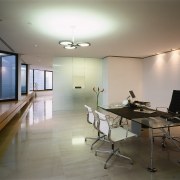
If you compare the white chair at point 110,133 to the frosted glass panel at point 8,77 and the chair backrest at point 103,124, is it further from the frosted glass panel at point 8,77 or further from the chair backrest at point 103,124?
the frosted glass panel at point 8,77

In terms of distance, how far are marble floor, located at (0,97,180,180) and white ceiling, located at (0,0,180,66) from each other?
2627 mm

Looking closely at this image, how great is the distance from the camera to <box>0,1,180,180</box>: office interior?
2.62 meters

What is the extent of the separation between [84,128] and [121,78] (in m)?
3.93

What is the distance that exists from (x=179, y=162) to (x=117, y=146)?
1189 mm

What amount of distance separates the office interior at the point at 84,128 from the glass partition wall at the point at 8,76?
192 mm

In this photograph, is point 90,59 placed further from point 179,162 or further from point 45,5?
point 179,162

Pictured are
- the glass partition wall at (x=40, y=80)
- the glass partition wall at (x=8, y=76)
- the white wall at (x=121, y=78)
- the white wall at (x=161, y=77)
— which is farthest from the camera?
the glass partition wall at (x=40, y=80)

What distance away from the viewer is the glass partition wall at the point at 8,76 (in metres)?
7.46

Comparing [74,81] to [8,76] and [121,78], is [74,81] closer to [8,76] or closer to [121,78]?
[121,78]

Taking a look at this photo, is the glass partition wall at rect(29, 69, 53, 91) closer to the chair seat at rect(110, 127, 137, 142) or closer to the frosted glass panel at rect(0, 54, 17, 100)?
the frosted glass panel at rect(0, 54, 17, 100)

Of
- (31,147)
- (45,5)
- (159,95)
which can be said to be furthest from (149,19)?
(159,95)

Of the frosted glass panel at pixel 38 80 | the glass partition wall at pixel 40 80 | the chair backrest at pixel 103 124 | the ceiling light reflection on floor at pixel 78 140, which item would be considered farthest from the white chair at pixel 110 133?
the frosted glass panel at pixel 38 80

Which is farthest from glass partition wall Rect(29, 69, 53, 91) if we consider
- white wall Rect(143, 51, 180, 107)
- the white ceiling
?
the white ceiling

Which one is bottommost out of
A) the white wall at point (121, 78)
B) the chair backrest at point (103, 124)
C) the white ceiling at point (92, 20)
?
the chair backrest at point (103, 124)
